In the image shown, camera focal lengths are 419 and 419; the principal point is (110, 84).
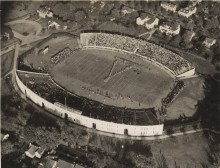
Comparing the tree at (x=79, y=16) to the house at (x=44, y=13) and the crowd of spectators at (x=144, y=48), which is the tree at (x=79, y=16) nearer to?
the house at (x=44, y=13)

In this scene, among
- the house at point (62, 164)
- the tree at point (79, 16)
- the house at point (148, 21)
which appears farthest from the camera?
the tree at point (79, 16)

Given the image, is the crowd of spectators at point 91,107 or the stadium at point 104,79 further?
the stadium at point 104,79

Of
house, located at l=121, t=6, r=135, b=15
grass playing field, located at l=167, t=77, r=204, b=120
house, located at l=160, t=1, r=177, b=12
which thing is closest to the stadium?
grass playing field, located at l=167, t=77, r=204, b=120

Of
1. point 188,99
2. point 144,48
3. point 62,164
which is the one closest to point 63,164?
point 62,164

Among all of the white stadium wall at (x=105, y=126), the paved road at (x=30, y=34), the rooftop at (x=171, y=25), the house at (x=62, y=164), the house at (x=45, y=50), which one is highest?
Answer: the rooftop at (x=171, y=25)

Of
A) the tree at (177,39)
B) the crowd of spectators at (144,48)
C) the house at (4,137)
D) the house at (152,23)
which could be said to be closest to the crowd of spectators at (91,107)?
the house at (4,137)

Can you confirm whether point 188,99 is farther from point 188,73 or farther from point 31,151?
point 31,151
